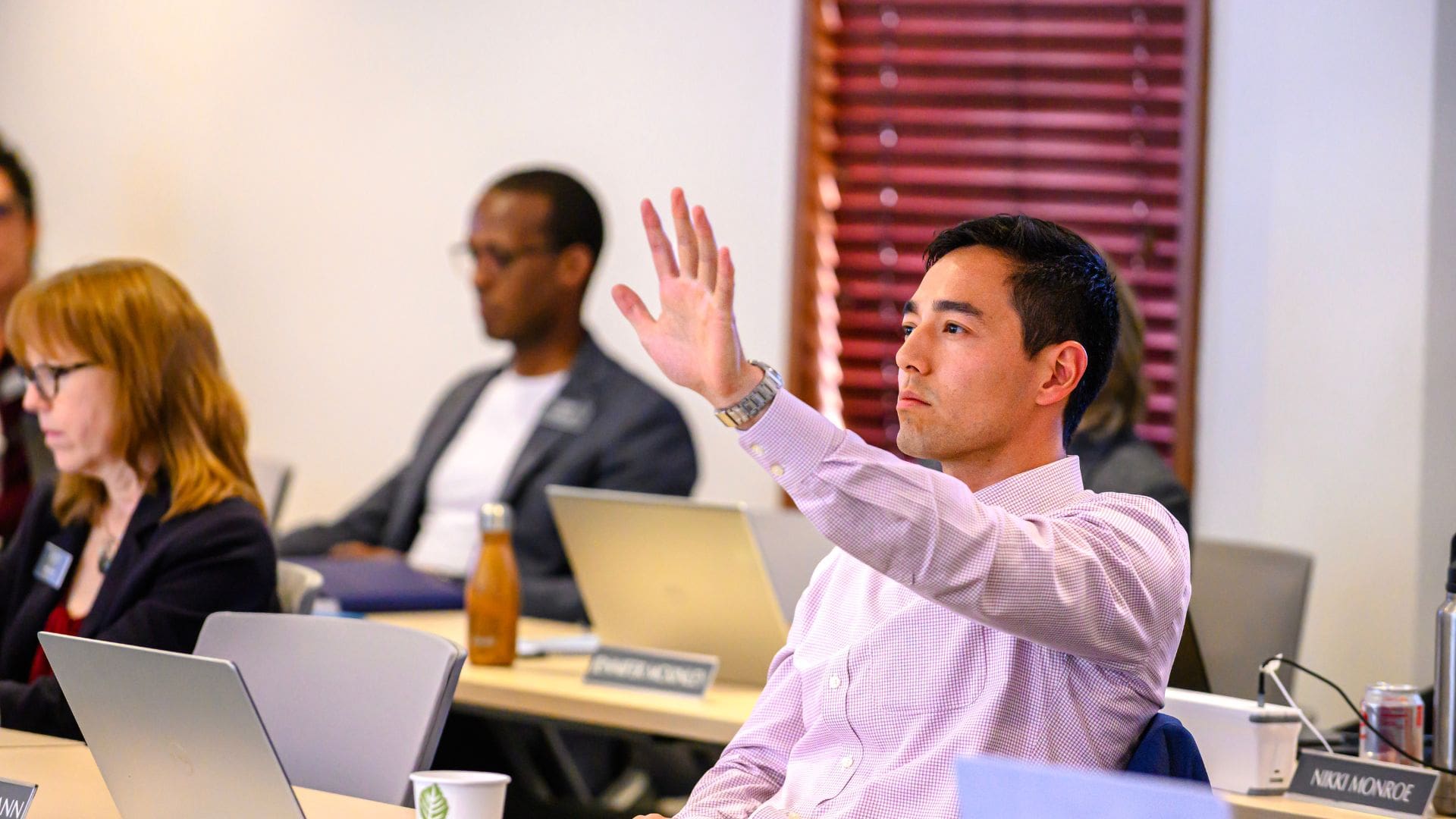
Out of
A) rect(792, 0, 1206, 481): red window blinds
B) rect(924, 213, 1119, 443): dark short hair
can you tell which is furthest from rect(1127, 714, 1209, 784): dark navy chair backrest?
rect(792, 0, 1206, 481): red window blinds

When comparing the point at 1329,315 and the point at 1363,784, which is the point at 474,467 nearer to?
the point at 1329,315

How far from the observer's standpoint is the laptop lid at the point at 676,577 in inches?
101

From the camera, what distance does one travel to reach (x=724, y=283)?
1.49 m

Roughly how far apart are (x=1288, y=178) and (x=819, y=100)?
1.20 m

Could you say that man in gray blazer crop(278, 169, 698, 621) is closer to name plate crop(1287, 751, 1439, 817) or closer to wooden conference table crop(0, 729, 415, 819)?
wooden conference table crop(0, 729, 415, 819)

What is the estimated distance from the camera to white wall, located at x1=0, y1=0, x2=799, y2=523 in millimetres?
4348

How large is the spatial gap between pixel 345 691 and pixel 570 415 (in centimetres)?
207

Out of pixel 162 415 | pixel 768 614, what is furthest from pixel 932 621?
pixel 162 415

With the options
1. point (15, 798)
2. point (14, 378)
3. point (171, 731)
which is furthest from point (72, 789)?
point (14, 378)

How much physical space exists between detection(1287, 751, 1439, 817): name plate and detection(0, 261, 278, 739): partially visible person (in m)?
1.51

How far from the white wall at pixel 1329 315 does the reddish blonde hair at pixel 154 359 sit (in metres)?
2.36

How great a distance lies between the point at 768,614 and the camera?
8.51 feet

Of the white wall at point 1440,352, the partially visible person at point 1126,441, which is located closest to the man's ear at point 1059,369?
the partially visible person at point 1126,441

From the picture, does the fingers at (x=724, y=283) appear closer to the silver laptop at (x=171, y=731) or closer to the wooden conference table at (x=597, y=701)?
the silver laptop at (x=171, y=731)
